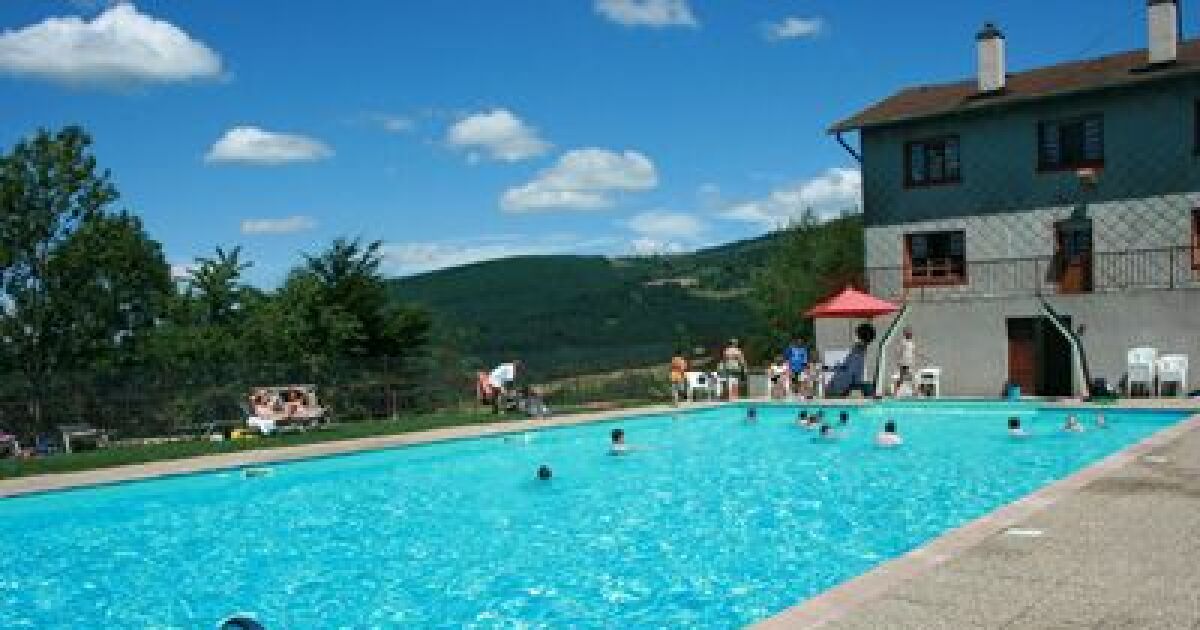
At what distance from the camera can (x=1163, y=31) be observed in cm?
2330

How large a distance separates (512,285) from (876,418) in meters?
64.5

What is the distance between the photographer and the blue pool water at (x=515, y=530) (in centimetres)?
846

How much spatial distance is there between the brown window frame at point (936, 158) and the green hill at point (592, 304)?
8501 millimetres

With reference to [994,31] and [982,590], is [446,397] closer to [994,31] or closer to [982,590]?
[994,31]

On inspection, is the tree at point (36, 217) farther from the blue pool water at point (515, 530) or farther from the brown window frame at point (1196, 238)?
the brown window frame at point (1196, 238)

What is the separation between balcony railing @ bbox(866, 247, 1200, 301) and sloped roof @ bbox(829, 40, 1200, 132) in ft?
12.3

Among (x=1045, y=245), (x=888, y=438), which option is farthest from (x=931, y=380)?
(x=888, y=438)


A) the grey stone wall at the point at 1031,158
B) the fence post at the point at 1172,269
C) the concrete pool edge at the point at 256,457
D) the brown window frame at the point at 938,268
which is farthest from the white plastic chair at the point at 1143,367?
the concrete pool edge at the point at 256,457

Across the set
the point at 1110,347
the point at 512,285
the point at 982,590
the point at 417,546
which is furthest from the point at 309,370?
the point at 512,285

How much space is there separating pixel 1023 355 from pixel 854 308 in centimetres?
386

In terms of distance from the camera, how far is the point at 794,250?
4472 cm

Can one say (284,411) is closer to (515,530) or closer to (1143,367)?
(515,530)

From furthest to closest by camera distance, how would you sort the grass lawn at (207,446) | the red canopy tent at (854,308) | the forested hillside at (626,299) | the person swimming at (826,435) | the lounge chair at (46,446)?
the forested hillside at (626,299), the red canopy tent at (854,308), the lounge chair at (46,446), the person swimming at (826,435), the grass lawn at (207,446)

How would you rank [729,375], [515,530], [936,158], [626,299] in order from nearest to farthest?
1. [515,530]
2. [936,158]
3. [729,375]
4. [626,299]
